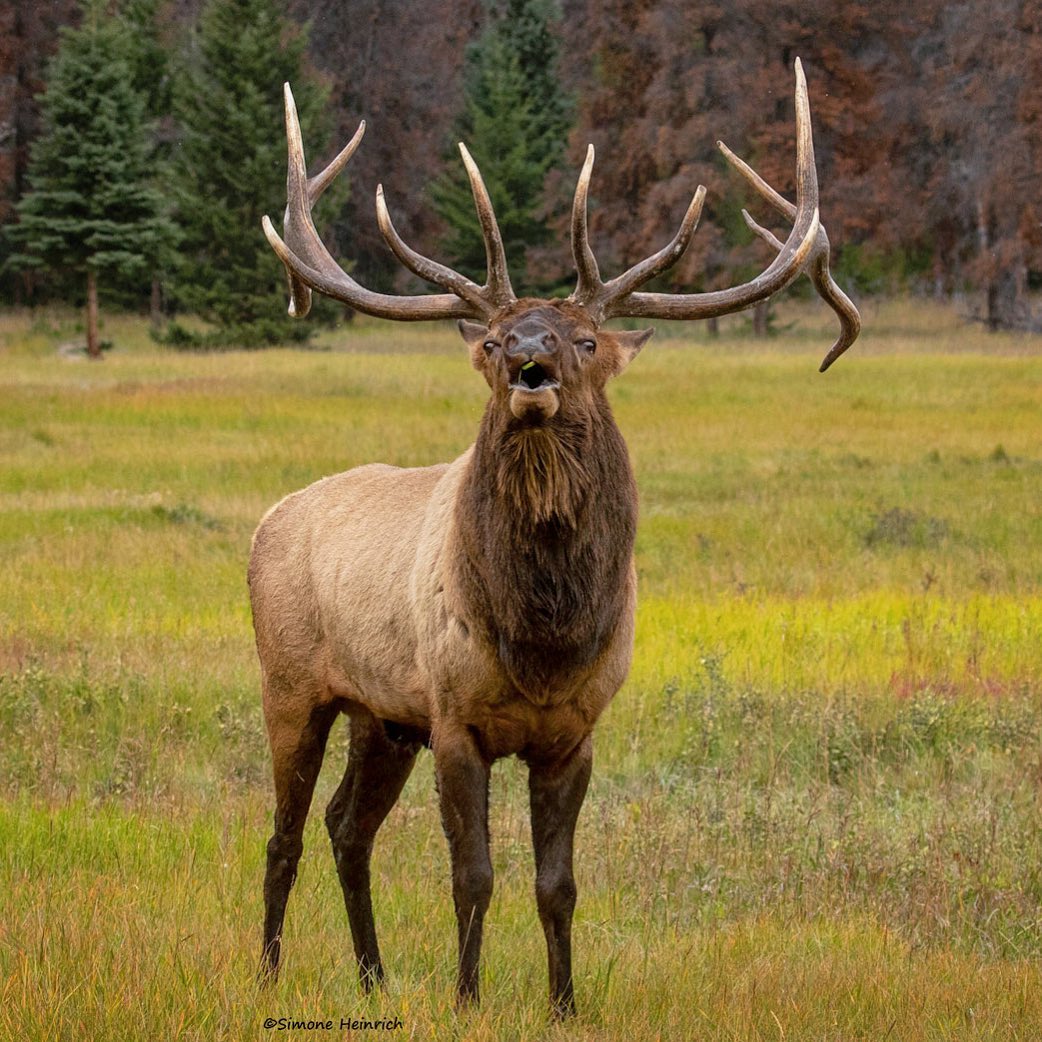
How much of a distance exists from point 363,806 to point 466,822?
98 centimetres

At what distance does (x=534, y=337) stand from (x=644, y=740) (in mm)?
4259

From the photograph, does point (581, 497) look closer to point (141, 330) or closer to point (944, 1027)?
point (944, 1027)

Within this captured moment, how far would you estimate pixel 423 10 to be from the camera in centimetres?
6169

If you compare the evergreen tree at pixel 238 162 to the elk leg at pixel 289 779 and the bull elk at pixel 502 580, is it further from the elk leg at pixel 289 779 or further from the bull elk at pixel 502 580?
the bull elk at pixel 502 580

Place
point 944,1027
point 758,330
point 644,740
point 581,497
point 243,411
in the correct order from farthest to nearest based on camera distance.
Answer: point 758,330 → point 243,411 → point 644,740 → point 581,497 → point 944,1027

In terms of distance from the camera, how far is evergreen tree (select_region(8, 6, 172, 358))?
40688mm

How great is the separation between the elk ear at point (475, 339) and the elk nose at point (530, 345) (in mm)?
436

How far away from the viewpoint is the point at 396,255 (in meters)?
5.70

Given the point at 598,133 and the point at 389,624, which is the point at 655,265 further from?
the point at 598,133

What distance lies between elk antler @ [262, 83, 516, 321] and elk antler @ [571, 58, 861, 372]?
0.84 feet

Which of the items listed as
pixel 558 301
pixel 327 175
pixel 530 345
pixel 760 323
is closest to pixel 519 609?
pixel 530 345

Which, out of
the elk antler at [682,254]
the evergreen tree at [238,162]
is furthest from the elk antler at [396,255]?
the evergreen tree at [238,162]

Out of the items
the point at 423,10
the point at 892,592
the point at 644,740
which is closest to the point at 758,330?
the point at 423,10

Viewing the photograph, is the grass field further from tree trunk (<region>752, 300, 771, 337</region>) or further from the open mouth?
tree trunk (<region>752, 300, 771, 337</region>)
